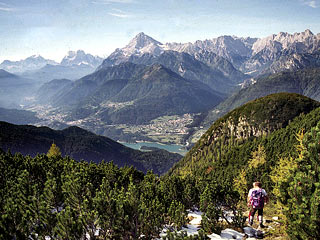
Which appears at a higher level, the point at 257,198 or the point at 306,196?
the point at 306,196

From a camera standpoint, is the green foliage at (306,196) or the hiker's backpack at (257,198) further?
the hiker's backpack at (257,198)

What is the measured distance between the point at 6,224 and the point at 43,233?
2602 millimetres

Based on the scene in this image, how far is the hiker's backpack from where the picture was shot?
2228cm

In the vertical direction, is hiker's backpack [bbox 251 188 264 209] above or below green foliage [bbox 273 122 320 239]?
below

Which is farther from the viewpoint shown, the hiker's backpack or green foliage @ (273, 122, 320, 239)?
the hiker's backpack

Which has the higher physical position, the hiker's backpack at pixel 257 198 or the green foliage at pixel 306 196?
the green foliage at pixel 306 196

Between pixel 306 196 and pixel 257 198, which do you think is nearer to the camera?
pixel 306 196

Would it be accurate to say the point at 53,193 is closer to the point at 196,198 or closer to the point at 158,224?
the point at 158,224

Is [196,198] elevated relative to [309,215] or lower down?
lower down

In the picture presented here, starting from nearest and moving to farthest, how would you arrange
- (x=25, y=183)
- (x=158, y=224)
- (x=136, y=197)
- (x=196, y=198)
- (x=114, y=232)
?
(x=114, y=232) < (x=136, y=197) < (x=158, y=224) < (x=25, y=183) < (x=196, y=198)

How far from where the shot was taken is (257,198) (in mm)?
22297

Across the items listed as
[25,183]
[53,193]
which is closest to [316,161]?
[53,193]

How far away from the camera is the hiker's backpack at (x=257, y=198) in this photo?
22281 millimetres

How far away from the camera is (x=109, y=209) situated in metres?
19.9
